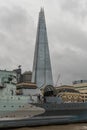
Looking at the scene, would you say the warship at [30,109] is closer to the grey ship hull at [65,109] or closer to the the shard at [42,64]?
the grey ship hull at [65,109]

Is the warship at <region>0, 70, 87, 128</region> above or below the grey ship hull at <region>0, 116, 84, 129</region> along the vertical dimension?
above

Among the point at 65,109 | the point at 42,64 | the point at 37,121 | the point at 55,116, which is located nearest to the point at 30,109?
the point at 37,121

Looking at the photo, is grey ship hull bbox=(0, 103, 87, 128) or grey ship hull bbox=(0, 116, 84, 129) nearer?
grey ship hull bbox=(0, 116, 84, 129)

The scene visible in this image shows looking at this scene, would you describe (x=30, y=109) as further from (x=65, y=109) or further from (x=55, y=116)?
(x=65, y=109)

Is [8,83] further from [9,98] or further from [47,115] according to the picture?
[47,115]

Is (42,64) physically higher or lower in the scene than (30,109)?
higher

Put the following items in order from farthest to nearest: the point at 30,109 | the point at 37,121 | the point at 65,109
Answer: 1. the point at 65,109
2. the point at 30,109
3. the point at 37,121

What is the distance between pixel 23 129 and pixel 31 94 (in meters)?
8.01

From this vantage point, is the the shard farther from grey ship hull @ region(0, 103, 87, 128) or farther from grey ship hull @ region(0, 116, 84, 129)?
grey ship hull @ region(0, 116, 84, 129)

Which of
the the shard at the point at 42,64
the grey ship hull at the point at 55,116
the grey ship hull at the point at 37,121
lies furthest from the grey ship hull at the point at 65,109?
the the shard at the point at 42,64

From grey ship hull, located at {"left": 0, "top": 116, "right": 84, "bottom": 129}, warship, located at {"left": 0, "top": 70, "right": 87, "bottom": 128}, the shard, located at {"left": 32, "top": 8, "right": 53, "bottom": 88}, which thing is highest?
the shard, located at {"left": 32, "top": 8, "right": 53, "bottom": 88}

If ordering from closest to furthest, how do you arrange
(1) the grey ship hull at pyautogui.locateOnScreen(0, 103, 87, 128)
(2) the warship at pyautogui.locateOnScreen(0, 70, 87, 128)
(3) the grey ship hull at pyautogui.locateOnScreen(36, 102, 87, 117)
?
1. (1) the grey ship hull at pyautogui.locateOnScreen(0, 103, 87, 128)
2. (2) the warship at pyautogui.locateOnScreen(0, 70, 87, 128)
3. (3) the grey ship hull at pyautogui.locateOnScreen(36, 102, 87, 117)

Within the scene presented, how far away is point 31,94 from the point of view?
43250 millimetres

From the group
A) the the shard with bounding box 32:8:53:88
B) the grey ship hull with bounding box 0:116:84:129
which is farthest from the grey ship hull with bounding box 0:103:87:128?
the the shard with bounding box 32:8:53:88
